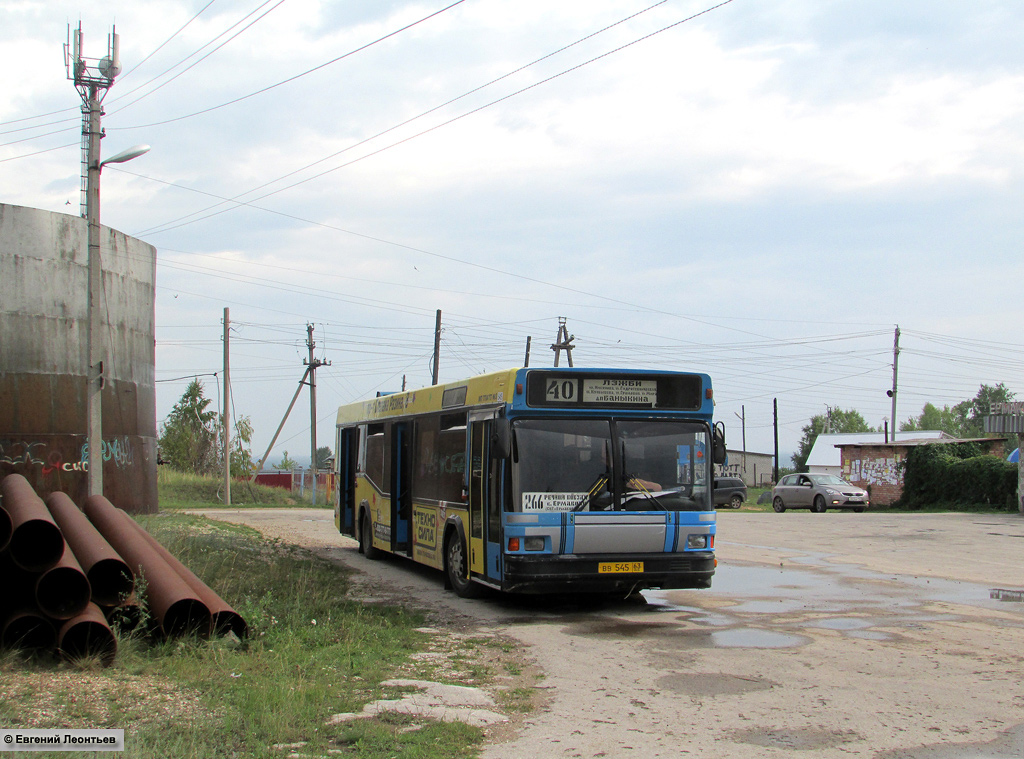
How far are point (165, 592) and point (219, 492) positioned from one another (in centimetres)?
4071

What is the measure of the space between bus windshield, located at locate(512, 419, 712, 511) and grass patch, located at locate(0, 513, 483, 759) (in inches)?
74.8

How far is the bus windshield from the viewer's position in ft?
33.6

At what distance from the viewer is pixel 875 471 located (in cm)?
4650

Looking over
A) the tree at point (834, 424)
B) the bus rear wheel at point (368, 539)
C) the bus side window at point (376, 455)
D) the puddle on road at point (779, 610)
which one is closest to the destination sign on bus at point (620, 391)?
the puddle on road at point (779, 610)

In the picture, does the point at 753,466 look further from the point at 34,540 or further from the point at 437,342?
the point at 34,540

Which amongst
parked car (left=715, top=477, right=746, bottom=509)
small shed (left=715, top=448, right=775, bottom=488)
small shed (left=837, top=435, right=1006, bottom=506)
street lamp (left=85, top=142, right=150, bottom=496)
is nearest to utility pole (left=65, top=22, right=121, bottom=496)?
street lamp (left=85, top=142, right=150, bottom=496)

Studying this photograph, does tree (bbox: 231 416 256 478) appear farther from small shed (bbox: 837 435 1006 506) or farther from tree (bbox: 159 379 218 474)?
small shed (bbox: 837 435 1006 506)

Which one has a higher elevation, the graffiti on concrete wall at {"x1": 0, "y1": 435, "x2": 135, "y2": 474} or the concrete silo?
the concrete silo

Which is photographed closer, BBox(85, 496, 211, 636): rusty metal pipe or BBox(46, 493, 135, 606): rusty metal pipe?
BBox(46, 493, 135, 606): rusty metal pipe

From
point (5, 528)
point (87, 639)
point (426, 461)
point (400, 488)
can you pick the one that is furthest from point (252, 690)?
point (400, 488)

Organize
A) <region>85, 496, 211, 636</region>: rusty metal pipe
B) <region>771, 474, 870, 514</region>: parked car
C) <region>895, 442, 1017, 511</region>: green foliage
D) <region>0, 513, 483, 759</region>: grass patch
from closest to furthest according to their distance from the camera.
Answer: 1. <region>0, 513, 483, 759</region>: grass patch
2. <region>85, 496, 211, 636</region>: rusty metal pipe
3. <region>771, 474, 870, 514</region>: parked car
4. <region>895, 442, 1017, 511</region>: green foliage

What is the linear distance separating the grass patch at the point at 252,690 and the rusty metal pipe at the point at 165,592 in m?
0.15

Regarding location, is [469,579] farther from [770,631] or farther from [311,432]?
[311,432]

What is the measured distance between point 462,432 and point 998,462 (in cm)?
3331
